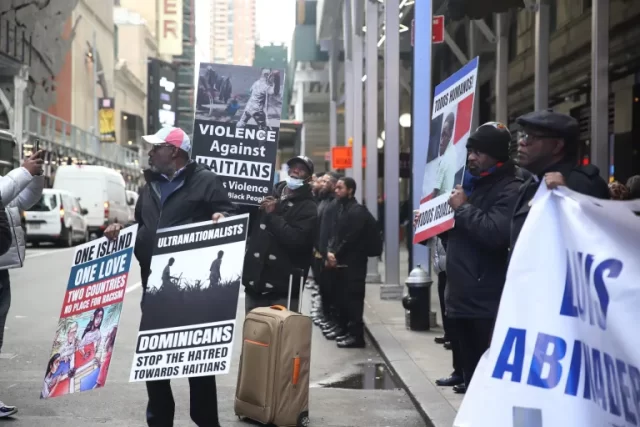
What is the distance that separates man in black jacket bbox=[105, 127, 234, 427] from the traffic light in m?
8.84

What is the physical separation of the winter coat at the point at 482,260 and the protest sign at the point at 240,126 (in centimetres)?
258

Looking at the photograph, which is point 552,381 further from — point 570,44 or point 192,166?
point 570,44

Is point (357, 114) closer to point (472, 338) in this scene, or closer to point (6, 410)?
point (6, 410)

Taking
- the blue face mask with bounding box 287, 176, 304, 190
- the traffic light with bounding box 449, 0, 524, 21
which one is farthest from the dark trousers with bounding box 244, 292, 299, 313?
the traffic light with bounding box 449, 0, 524, 21

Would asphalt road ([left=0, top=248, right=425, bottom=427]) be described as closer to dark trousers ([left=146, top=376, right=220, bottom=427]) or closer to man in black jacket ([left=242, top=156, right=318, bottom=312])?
man in black jacket ([left=242, top=156, right=318, bottom=312])

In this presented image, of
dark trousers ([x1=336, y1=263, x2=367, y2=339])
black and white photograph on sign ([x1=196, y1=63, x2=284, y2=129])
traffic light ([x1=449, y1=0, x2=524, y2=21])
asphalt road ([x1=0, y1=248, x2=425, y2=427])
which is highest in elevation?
traffic light ([x1=449, y1=0, x2=524, y2=21])

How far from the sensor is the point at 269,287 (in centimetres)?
788

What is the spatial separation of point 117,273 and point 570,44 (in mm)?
14828

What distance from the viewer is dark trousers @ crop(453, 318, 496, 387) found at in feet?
19.8

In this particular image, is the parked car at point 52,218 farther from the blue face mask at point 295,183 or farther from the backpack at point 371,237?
the blue face mask at point 295,183

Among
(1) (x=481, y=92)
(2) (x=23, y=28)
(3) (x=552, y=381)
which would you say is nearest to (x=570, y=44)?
(1) (x=481, y=92)

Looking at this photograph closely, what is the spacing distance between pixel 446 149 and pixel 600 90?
5491mm

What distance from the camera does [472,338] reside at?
6.19 m

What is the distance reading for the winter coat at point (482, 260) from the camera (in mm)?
5910
